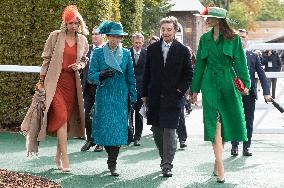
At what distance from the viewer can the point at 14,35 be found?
11.8 m

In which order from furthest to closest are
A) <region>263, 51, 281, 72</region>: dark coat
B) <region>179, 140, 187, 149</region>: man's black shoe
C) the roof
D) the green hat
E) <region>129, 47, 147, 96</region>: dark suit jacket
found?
the roof
<region>263, 51, 281, 72</region>: dark coat
<region>129, 47, 147, 96</region>: dark suit jacket
<region>179, 140, 187, 149</region>: man's black shoe
the green hat

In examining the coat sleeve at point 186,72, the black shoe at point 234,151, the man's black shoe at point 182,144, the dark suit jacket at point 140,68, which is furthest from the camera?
the dark suit jacket at point 140,68

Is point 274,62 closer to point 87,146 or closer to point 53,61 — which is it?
point 87,146

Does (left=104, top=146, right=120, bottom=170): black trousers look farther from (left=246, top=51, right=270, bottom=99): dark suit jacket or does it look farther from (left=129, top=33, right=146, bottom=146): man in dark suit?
(left=129, top=33, right=146, bottom=146): man in dark suit

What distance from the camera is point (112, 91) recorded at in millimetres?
8062

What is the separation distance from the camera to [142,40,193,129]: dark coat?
811cm

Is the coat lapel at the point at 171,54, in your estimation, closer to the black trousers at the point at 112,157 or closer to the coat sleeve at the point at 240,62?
the coat sleeve at the point at 240,62

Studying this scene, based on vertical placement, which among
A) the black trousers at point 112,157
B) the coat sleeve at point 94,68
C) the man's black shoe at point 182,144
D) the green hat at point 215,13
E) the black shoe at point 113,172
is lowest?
the man's black shoe at point 182,144

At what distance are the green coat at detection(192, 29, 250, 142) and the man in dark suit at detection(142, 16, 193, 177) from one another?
32 cm

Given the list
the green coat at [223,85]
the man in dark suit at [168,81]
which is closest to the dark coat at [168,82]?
the man in dark suit at [168,81]

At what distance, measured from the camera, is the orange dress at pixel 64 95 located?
27.1 ft

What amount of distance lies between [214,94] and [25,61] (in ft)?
15.8

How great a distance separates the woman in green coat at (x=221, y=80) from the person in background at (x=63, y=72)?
4.82 feet

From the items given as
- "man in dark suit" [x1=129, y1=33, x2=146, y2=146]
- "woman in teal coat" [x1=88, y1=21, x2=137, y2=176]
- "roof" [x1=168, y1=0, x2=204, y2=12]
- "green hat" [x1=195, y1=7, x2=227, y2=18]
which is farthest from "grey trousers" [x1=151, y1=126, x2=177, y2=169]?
"roof" [x1=168, y1=0, x2=204, y2=12]
